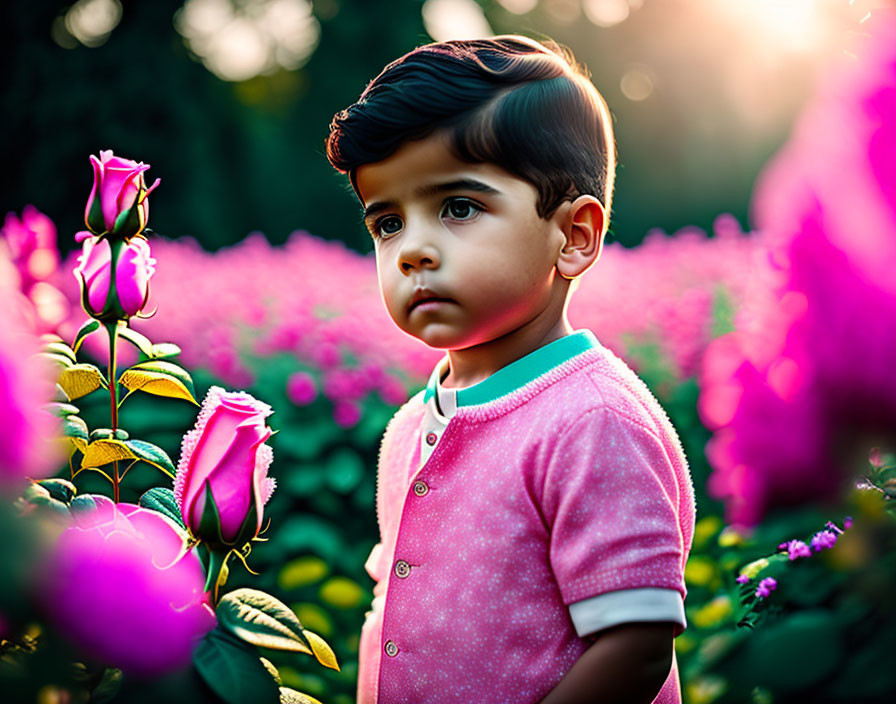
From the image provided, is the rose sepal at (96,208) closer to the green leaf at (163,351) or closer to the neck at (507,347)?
the green leaf at (163,351)

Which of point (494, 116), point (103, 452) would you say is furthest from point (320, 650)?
point (494, 116)

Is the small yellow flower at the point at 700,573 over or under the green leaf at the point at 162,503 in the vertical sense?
under

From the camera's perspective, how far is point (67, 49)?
27.6 feet

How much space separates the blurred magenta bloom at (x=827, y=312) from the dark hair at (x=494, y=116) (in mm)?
522

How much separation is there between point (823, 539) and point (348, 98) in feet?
37.3

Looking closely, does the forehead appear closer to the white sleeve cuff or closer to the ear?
the ear

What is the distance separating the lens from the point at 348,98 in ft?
37.5

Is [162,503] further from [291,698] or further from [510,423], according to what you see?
[510,423]

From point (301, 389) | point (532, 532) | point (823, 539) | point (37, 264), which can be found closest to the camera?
point (823, 539)

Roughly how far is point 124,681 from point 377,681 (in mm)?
602

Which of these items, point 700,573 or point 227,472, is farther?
point 700,573

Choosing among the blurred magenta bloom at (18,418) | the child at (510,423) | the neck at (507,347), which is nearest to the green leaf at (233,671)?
the blurred magenta bloom at (18,418)

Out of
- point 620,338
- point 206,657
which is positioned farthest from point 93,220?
point 620,338

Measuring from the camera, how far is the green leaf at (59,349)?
1.20 meters
